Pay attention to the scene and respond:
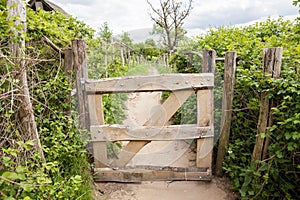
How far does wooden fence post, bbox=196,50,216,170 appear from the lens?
2879 mm

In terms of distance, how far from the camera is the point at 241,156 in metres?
2.81

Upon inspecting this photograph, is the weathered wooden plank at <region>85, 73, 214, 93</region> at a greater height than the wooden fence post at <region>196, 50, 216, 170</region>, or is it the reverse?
the weathered wooden plank at <region>85, 73, 214, 93</region>

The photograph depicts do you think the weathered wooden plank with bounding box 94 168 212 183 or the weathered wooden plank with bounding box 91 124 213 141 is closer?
the weathered wooden plank with bounding box 91 124 213 141

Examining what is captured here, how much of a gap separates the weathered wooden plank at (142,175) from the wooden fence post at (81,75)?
0.73 m

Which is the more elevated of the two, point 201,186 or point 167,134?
point 167,134

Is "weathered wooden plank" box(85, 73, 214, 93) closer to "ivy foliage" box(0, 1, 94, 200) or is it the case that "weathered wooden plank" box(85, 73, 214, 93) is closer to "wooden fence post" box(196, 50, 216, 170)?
"wooden fence post" box(196, 50, 216, 170)

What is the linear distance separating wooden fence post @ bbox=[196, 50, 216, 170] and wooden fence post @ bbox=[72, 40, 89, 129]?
1.43m

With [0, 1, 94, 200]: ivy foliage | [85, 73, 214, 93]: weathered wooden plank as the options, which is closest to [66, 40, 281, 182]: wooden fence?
[85, 73, 214, 93]: weathered wooden plank

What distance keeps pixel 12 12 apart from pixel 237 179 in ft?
9.19

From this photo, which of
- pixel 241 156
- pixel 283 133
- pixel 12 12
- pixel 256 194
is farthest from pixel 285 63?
pixel 12 12

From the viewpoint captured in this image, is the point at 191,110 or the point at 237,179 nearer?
the point at 237,179

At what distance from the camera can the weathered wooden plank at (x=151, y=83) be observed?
2.77 meters

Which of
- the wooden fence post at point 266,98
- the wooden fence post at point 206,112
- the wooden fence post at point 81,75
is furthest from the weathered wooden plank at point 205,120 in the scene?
the wooden fence post at point 81,75

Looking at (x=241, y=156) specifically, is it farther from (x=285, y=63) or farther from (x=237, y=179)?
(x=285, y=63)
